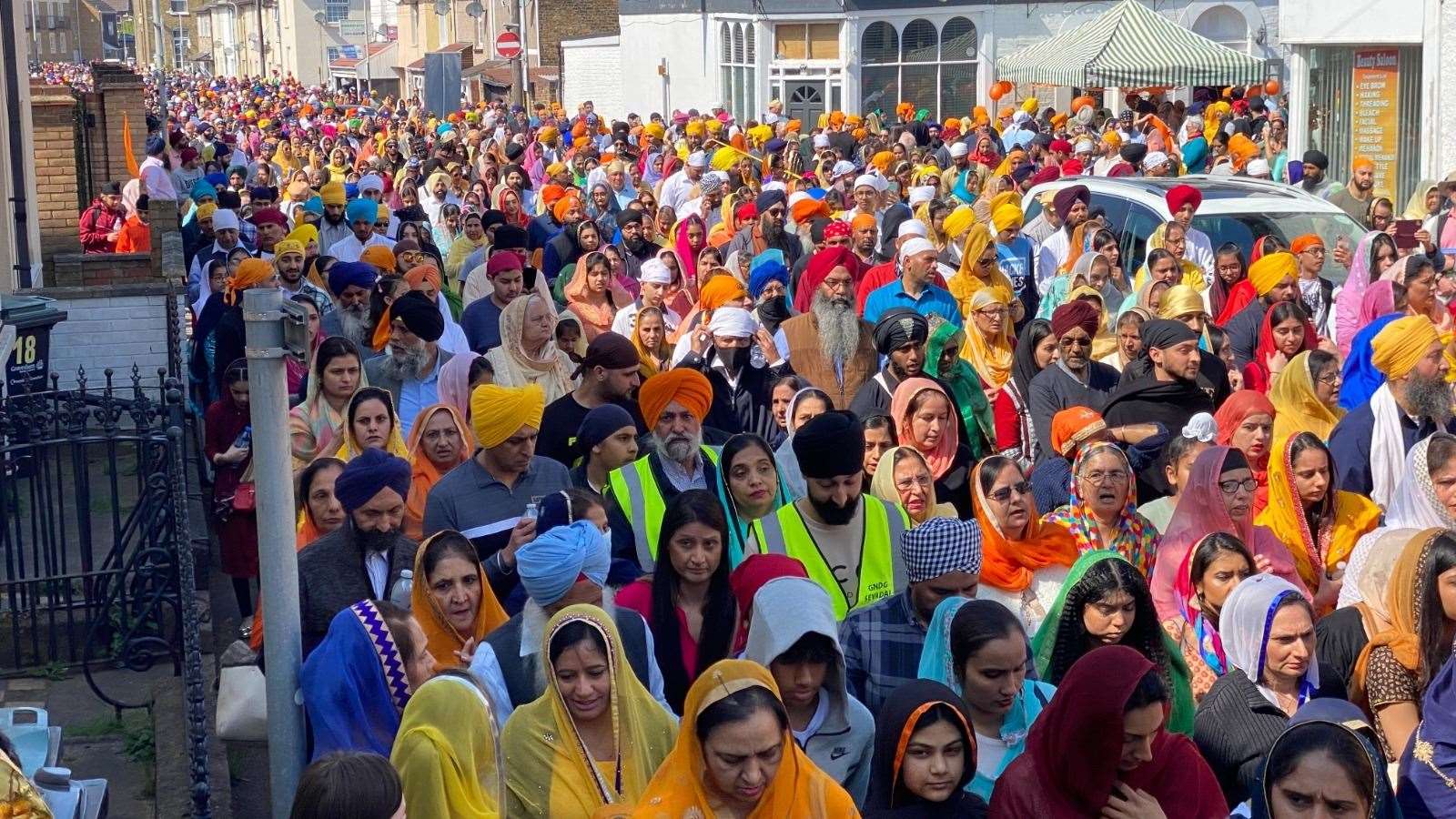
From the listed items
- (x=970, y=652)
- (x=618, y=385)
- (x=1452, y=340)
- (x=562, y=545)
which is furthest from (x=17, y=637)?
(x=1452, y=340)

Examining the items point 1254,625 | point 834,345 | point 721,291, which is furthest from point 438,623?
point 721,291

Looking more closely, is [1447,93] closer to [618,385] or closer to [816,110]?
[618,385]

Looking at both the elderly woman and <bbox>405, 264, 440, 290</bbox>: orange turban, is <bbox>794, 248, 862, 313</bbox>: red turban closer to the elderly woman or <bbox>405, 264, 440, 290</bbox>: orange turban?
the elderly woman

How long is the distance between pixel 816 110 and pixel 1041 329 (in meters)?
34.3

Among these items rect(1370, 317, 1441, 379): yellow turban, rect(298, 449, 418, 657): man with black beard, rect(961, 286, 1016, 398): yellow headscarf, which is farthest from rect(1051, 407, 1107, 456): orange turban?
rect(298, 449, 418, 657): man with black beard

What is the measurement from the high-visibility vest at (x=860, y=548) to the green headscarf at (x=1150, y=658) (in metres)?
0.89

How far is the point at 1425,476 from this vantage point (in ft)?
23.5

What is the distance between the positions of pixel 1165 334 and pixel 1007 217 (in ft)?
16.2

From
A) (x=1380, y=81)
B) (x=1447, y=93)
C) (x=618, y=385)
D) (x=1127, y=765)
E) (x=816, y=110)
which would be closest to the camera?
(x=1127, y=765)

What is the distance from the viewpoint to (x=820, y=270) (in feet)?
38.3

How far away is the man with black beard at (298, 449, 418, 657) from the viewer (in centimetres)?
616

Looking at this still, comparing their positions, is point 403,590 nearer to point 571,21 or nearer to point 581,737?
point 581,737

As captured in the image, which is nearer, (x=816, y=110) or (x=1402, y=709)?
(x=1402, y=709)

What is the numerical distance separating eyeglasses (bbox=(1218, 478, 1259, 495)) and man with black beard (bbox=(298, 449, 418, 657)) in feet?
9.09
